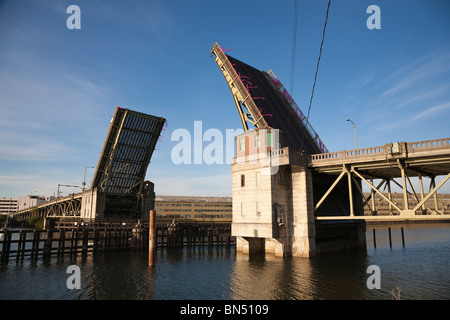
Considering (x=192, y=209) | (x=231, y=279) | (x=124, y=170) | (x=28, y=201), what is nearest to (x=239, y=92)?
(x=231, y=279)

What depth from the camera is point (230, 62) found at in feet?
110

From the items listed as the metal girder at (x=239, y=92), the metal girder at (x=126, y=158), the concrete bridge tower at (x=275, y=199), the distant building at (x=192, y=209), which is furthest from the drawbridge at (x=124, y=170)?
the distant building at (x=192, y=209)

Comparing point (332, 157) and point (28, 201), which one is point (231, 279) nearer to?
point (332, 157)

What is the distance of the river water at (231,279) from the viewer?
52.9ft

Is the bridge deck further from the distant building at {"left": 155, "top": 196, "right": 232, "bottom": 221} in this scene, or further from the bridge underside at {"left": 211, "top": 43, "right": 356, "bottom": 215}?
the distant building at {"left": 155, "top": 196, "right": 232, "bottom": 221}

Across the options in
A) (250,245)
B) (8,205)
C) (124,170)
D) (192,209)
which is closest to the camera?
(250,245)

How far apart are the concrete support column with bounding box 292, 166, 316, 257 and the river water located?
4.50 ft

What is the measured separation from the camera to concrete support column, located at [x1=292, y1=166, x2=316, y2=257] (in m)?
27.8

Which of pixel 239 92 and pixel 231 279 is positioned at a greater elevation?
pixel 239 92

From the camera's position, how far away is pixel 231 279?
20.2m

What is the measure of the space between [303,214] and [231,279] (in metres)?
11.1

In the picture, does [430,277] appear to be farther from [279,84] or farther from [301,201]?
[279,84]
